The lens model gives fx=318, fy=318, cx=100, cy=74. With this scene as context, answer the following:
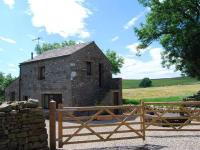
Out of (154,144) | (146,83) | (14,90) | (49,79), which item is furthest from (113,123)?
(146,83)

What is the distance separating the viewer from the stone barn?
27062 mm

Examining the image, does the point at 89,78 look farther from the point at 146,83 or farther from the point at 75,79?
the point at 146,83

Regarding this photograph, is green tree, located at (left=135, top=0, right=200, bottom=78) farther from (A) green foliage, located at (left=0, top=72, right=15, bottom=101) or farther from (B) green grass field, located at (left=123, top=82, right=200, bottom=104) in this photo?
(A) green foliage, located at (left=0, top=72, right=15, bottom=101)

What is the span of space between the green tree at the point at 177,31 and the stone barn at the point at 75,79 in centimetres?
647

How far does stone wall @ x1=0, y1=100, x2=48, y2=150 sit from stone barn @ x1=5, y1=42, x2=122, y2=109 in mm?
15739

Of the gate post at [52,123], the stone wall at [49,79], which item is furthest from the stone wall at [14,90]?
the gate post at [52,123]

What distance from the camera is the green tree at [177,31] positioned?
2903cm

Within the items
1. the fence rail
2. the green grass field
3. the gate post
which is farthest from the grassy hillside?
the gate post

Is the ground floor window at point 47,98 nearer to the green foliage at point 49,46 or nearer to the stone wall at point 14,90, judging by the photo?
the stone wall at point 14,90

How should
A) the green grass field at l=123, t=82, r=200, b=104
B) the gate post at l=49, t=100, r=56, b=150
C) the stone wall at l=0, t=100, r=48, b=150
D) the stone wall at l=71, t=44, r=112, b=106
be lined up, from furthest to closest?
the green grass field at l=123, t=82, r=200, b=104 → the stone wall at l=71, t=44, r=112, b=106 → the gate post at l=49, t=100, r=56, b=150 → the stone wall at l=0, t=100, r=48, b=150

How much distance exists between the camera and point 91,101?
93.3ft

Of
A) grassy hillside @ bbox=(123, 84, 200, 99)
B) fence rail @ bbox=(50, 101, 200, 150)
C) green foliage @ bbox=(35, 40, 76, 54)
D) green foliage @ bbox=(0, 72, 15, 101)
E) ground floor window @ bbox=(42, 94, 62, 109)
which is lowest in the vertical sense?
fence rail @ bbox=(50, 101, 200, 150)

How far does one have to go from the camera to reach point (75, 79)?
27.1 metres

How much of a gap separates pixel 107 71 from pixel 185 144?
18.5 meters
